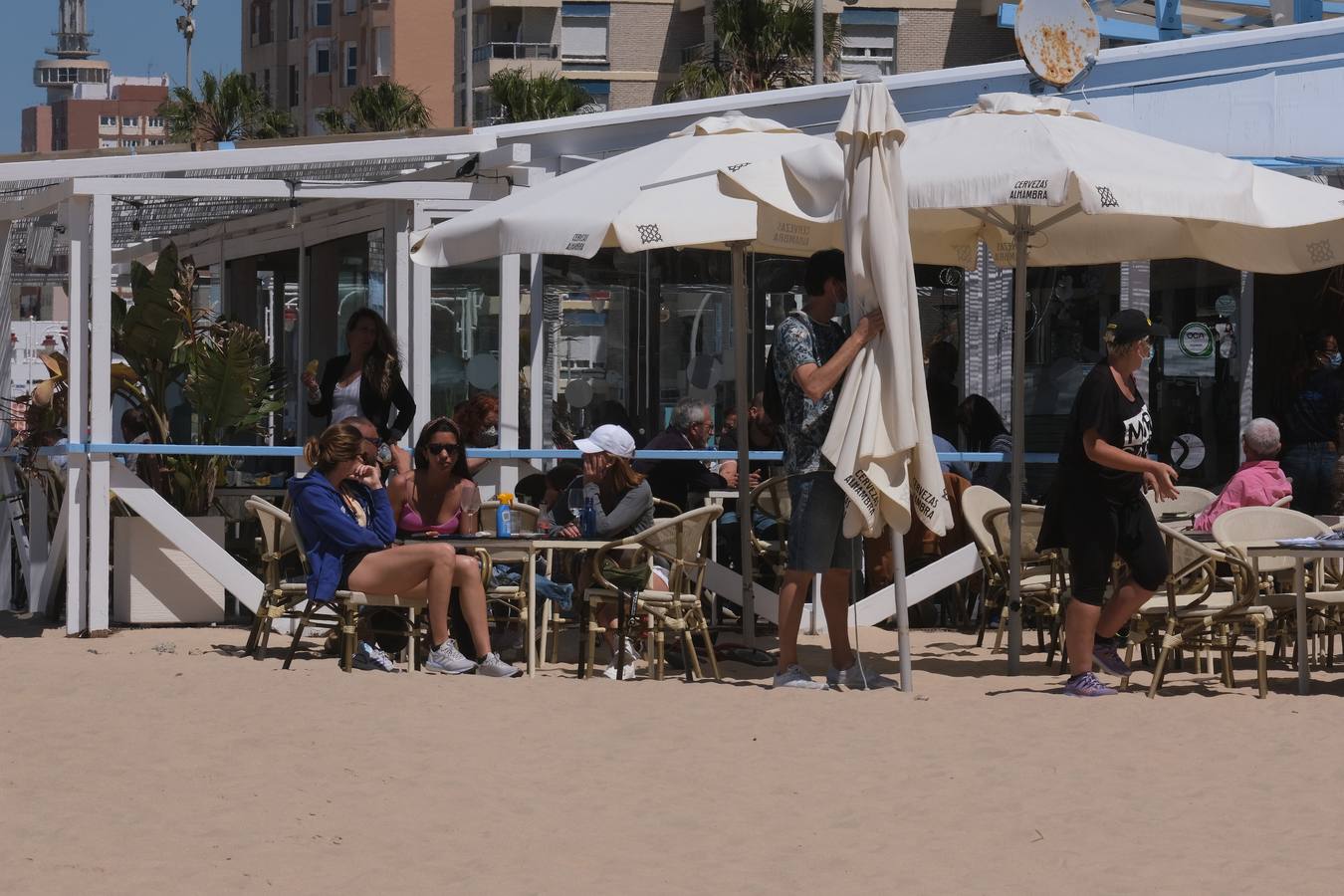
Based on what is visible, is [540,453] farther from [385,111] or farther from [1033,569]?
[385,111]

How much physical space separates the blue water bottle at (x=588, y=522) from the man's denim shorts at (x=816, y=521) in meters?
0.95

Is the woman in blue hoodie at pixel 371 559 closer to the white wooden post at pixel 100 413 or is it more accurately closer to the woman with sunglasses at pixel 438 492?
the woman with sunglasses at pixel 438 492

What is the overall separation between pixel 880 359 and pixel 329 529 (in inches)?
95.7

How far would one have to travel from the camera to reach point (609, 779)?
637 cm

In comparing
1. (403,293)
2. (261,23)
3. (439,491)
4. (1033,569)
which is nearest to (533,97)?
(261,23)

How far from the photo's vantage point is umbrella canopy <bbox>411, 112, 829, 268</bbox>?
8.48 metres

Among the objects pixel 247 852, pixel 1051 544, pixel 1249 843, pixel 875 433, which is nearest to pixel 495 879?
pixel 247 852

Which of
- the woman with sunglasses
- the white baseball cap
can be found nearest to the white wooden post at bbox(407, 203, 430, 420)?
the woman with sunglasses

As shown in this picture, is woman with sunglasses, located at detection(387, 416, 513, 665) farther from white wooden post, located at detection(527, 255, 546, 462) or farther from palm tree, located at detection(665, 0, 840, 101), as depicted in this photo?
palm tree, located at detection(665, 0, 840, 101)

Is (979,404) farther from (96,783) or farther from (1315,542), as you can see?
(96,783)

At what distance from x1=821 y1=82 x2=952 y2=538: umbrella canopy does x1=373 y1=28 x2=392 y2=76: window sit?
72938 mm

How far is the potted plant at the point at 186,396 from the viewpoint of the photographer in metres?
10.6

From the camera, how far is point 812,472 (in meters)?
8.09

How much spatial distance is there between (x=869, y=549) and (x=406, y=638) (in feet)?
8.20
